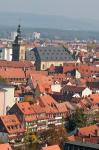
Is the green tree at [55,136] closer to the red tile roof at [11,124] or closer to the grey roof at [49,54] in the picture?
the red tile roof at [11,124]

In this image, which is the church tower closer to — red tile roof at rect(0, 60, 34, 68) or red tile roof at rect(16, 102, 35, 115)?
red tile roof at rect(0, 60, 34, 68)

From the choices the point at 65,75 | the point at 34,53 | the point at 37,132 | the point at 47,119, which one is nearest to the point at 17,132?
the point at 37,132

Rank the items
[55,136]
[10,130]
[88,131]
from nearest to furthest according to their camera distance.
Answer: [55,136]
[88,131]
[10,130]

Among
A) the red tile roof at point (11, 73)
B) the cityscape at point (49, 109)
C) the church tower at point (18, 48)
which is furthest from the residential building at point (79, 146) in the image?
the church tower at point (18, 48)

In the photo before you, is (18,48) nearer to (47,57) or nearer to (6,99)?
(47,57)

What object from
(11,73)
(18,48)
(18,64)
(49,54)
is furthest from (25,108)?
(49,54)

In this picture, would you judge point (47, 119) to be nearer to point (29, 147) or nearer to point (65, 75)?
point (29, 147)

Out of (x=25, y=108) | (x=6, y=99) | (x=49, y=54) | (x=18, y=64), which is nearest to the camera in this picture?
(x=25, y=108)
